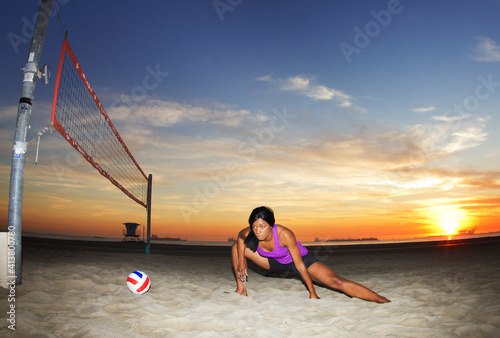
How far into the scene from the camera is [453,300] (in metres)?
3.27

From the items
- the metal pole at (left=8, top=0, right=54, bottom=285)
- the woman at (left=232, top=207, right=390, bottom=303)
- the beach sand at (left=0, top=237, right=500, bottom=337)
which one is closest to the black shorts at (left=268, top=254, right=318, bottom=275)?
the woman at (left=232, top=207, right=390, bottom=303)

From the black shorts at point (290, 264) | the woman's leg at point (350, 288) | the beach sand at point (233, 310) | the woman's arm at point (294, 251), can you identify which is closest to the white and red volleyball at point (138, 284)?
the beach sand at point (233, 310)

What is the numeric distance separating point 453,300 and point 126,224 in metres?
16.1

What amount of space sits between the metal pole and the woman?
2.46 metres

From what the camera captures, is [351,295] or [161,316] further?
[351,295]

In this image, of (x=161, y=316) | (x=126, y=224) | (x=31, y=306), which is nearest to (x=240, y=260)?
(x=161, y=316)

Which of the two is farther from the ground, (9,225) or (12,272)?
(9,225)

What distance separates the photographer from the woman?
326 cm

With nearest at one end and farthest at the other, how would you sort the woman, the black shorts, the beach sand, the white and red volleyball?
the beach sand, the woman, the white and red volleyball, the black shorts

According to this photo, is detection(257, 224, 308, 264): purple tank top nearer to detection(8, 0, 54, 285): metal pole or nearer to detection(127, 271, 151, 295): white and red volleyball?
detection(127, 271, 151, 295): white and red volleyball

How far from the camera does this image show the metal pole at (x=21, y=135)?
11.0ft

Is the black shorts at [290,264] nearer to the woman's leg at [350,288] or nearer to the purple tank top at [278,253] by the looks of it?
the purple tank top at [278,253]

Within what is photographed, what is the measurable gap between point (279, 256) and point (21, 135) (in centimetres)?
332

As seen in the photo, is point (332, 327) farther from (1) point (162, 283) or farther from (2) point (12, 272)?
(2) point (12, 272)
